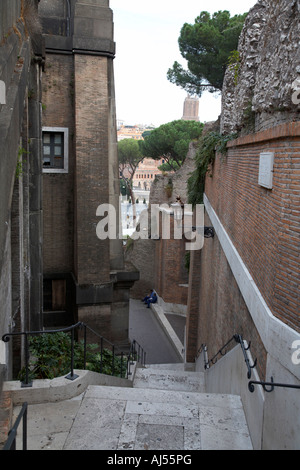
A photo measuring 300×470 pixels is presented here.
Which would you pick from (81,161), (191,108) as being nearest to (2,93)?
(81,161)

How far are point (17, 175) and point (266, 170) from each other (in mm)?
3700

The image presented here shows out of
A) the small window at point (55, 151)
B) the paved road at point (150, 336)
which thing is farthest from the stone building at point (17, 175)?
the paved road at point (150, 336)

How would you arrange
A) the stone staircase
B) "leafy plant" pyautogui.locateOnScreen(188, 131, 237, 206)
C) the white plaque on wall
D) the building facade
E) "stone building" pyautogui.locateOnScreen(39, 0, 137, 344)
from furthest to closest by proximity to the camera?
"stone building" pyautogui.locateOnScreen(39, 0, 137, 344), "leafy plant" pyautogui.locateOnScreen(188, 131, 237, 206), the white plaque on wall, the stone staircase, the building facade

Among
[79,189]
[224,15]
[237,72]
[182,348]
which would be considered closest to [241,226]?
[237,72]

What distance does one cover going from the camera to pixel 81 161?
1162cm

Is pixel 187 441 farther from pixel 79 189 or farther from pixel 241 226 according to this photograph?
pixel 79 189

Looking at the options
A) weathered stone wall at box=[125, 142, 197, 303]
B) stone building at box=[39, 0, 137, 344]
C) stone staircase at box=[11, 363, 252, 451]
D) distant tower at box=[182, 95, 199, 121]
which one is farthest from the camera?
distant tower at box=[182, 95, 199, 121]

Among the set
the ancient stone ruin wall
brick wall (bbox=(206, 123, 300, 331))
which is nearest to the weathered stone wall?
the ancient stone ruin wall

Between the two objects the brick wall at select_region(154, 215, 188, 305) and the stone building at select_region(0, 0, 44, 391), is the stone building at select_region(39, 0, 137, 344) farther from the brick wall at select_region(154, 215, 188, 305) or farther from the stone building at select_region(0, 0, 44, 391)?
the brick wall at select_region(154, 215, 188, 305)

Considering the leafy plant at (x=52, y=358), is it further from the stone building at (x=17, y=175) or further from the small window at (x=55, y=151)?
the small window at (x=55, y=151)

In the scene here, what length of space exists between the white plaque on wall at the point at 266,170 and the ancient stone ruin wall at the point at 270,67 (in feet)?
1.34

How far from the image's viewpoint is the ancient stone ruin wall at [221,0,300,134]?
414 centimetres

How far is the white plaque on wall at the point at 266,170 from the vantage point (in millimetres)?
4133

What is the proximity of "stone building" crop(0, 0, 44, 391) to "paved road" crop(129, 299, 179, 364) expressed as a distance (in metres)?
7.36
